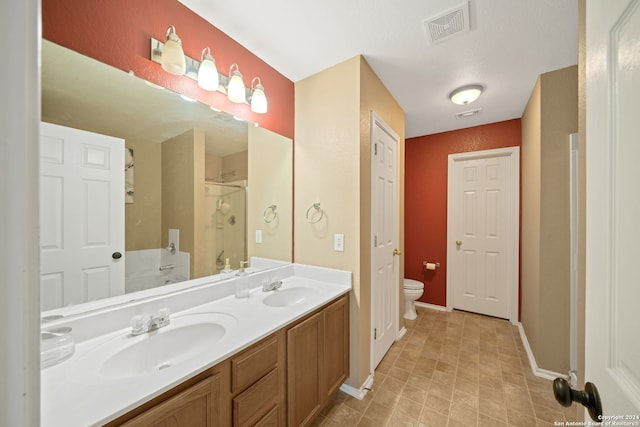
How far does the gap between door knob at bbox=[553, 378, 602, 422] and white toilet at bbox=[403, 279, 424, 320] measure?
2492mm

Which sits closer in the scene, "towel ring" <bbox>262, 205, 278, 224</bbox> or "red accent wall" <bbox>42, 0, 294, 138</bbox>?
"red accent wall" <bbox>42, 0, 294, 138</bbox>

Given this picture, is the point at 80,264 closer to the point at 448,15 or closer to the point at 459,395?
the point at 448,15

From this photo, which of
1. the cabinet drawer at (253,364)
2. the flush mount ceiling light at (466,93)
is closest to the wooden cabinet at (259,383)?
the cabinet drawer at (253,364)

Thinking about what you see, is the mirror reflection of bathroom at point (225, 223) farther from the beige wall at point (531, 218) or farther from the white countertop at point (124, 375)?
the beige wall at point (531, 218)

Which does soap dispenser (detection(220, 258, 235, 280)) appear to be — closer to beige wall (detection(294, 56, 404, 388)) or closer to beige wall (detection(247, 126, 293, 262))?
beige wall (detection(247, 126, 293, 262))

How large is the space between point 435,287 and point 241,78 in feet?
10.9

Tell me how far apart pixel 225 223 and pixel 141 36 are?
1046 millimetres

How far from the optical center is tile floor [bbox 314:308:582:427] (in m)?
1.53

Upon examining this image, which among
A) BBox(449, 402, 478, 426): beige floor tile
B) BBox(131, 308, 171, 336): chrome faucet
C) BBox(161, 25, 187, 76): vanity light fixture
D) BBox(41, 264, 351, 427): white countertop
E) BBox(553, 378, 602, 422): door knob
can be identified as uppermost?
BBox(161, 25, 187, 76): vanity light fixture

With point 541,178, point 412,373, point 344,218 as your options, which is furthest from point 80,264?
point 541,178

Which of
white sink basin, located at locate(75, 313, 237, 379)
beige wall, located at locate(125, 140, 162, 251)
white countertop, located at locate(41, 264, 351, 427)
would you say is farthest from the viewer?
beige wall, located at locate(125, 140, 162, 251)

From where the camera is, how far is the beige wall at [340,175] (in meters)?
1.72

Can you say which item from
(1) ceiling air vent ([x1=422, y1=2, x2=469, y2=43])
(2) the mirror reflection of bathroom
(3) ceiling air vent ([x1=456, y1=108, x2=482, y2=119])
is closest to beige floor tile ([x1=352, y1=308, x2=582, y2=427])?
(2) the mirror reflection of bathroom

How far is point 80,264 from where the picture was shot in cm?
100
